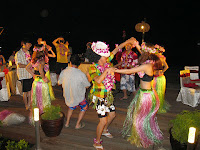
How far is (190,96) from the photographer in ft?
15.3

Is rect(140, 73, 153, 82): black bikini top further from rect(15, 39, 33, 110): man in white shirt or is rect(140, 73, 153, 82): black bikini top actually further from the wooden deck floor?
rect(15, 39, 33, 110): man in white shirt

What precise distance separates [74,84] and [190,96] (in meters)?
3.30

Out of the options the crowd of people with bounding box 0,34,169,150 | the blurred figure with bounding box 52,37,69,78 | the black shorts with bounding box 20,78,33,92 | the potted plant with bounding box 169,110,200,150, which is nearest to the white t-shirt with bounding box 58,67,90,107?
the crowd of people with bounding box 0,34,169,150

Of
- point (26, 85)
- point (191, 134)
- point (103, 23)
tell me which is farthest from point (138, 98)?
point (103, 23)

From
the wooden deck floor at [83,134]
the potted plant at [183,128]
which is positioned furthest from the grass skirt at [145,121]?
the potted plant at [183,128]

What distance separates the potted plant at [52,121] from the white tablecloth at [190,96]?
3503mm

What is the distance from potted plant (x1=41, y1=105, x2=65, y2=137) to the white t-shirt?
0.33 meters

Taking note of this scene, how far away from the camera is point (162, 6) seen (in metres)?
15.2

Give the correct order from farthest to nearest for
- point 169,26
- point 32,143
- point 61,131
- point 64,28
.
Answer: point 169,26, point 64,28, point 61,131, point 32,143

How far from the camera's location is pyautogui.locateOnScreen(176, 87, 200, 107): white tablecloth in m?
4.55

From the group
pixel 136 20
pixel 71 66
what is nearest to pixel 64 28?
pixel 136 20

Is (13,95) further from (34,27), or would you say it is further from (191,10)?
(191,10)

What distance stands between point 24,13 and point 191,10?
14.0 metres

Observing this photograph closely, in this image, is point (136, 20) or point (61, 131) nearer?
point (61, 131)
